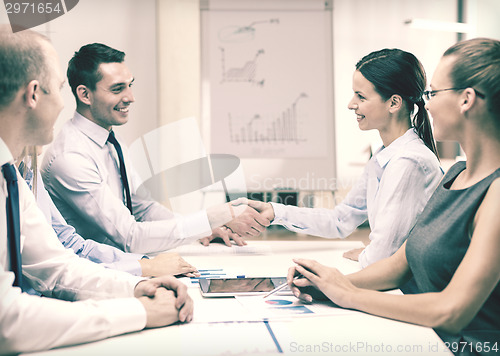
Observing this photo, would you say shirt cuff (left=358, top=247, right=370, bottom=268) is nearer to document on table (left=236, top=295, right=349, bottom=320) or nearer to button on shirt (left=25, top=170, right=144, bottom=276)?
document on table (left=236, top=295, right=349, bottom=320)

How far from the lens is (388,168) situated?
154 centimetres

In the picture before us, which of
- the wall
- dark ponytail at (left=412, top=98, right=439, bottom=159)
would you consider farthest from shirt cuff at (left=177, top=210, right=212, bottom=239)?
the wall

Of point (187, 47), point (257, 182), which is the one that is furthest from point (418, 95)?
point (187, 47)

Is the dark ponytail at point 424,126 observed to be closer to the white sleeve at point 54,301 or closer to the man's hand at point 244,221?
the man's hand at point 244,221

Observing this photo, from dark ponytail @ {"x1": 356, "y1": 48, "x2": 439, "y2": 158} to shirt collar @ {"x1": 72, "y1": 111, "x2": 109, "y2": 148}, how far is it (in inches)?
45.9

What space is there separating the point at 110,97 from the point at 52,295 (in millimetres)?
1244

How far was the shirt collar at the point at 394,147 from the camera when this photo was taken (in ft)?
5.37

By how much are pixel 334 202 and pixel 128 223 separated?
2.68m

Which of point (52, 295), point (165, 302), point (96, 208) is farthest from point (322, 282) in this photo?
point (96, 208)

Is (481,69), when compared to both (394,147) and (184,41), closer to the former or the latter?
(394,147)

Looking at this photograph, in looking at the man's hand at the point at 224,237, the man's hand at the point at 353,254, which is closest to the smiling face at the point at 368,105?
the man's hand at the point at 353,254

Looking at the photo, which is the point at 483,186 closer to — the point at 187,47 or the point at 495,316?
the point at 495,316

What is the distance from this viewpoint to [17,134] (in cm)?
100

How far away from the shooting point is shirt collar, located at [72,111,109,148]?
2074 millimetres
